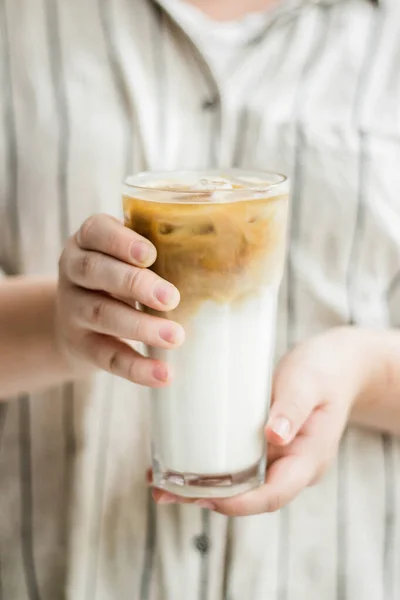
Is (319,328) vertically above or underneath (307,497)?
above

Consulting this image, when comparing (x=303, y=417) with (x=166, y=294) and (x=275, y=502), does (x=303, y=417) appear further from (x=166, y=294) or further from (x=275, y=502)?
(x=166, y=294)

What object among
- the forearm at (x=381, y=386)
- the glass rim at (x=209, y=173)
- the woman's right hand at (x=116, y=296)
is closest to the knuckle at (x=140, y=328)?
the woman's right hand at (x=116, y=296)

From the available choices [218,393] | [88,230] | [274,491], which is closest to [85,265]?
[88,230]

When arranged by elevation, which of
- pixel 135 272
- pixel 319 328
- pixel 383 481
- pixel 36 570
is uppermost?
pixel 135 272

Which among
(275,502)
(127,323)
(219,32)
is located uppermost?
(219,32)

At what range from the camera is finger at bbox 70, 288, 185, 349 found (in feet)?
1.81

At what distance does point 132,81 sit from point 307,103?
216mm

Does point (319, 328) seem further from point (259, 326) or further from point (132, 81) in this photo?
point (132, 81)

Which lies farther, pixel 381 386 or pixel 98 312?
pixel 381 386

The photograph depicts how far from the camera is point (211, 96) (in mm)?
806

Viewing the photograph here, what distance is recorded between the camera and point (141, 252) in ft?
1.77

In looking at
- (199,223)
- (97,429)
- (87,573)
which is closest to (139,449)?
(97,429)

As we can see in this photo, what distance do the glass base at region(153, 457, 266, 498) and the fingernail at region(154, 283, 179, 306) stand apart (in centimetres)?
21

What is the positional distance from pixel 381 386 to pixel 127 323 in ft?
1.25
